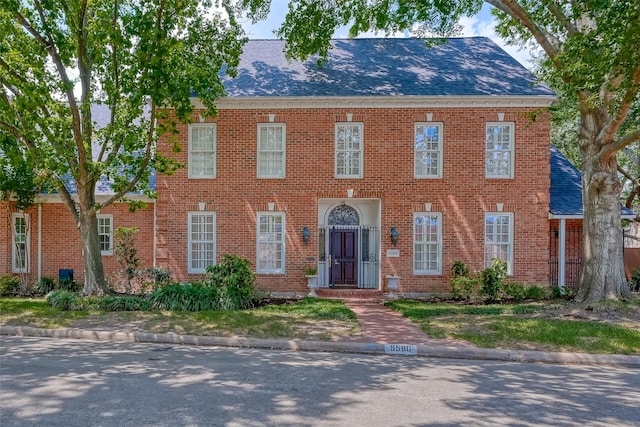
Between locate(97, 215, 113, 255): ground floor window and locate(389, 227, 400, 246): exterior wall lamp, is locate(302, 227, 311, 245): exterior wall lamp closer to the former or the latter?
locate(389, 227, 400, 246): exterior wall lamp

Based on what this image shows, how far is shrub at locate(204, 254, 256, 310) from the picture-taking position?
11258 millimetres

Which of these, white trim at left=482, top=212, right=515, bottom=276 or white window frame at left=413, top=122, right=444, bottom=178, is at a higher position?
white window frame at left=413, top=122, right=444, bottom=178

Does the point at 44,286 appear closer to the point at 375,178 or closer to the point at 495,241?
the point at 375,178

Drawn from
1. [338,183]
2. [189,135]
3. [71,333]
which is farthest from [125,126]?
[338,183]

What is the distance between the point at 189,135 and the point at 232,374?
10.4 m

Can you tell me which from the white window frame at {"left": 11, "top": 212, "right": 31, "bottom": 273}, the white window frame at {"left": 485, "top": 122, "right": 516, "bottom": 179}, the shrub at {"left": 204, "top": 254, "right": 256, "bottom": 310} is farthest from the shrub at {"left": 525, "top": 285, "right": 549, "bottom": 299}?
the white window frame at {"left": 11, "top": 212, "right": 31, "bottom": 273}

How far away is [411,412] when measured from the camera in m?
4.69

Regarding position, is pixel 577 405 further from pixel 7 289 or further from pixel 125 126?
pixel 7 289

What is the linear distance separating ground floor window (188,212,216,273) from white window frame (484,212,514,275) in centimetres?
948

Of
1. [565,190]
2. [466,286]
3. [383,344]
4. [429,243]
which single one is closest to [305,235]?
[429,243]

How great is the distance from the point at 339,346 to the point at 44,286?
1197cm

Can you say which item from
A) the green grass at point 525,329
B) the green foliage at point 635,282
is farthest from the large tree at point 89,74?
the green foliage at point 635,282

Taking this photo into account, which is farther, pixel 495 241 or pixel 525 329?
pixel 495 241

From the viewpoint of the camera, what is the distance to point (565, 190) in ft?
50.0
